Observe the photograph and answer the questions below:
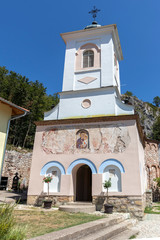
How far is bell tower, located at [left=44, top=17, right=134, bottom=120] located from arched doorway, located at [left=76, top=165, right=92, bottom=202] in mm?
4307

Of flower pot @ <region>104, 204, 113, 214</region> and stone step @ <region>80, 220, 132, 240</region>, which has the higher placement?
flower pot @ <region>104, 204, 113, 214</region>

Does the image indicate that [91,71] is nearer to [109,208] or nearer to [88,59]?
[88,59]

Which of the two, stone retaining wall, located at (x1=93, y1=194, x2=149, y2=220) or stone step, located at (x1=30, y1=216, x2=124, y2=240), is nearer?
stone step, located at (x1=30, y1=216, x2=124, y2=240)

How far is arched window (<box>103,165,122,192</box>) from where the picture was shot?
1085cm

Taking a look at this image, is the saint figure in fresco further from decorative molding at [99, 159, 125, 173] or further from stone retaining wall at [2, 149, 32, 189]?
stone retaining wall at [2, 149, 32, 189]

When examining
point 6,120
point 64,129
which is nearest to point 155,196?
point 64,129

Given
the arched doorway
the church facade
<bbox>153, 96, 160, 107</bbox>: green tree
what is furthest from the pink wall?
<bbox>153, 96, 160, 107</bbox>: green tree

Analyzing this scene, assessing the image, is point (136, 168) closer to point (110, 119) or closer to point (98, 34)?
point (110, 119)

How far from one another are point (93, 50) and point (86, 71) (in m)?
2.11

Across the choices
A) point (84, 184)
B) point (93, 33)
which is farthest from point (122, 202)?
point (93, 33)

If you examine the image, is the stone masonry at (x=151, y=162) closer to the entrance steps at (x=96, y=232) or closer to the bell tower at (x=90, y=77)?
the bell tower at (x=90, y=77)

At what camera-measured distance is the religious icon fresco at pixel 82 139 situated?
12.1 metres

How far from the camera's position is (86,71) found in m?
14.6

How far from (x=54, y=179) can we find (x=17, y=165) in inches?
432
